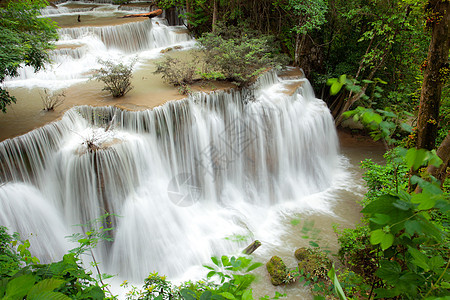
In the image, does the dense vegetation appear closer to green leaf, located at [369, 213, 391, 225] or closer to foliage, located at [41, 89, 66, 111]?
green leaf, located at [369, 213, 391, 225]

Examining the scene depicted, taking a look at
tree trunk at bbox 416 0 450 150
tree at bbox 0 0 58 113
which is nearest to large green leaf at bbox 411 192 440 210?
tree trunk at bbox 416 0 450 150

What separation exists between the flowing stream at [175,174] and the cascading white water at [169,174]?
23mm

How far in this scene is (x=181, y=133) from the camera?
7449mm

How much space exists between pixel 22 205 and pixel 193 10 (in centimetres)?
1137

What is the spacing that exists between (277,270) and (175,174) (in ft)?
10.6

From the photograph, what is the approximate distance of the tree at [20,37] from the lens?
4992 millimetres

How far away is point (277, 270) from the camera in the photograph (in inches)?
229

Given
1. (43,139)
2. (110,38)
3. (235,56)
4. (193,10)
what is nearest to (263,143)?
(235,56)

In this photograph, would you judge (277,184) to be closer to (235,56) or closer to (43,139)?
(235,56)

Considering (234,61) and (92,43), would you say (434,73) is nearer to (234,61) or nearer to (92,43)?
(234,61)

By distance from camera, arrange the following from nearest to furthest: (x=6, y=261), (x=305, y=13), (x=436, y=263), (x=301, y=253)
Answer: (x=436, y=263) → (x=6, y=261) → (x=301, y=253) → (x=305, y=13)

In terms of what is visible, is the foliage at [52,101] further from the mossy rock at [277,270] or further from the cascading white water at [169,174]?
the mossy rock at [277,270]

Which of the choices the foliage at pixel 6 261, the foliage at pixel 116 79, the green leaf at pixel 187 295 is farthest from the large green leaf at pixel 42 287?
the foliage at pixel 116 79

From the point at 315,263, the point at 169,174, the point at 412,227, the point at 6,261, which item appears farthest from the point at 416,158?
the point at 169,174
